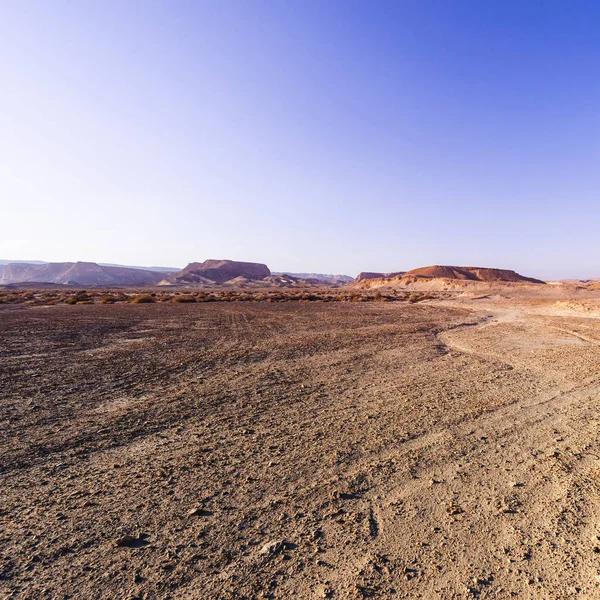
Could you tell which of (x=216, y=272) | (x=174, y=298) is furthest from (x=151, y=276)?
(x=174, y=298)

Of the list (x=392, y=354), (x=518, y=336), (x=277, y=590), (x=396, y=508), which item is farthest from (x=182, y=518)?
(x=518, y=336)

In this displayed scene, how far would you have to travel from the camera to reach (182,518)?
3904 mm

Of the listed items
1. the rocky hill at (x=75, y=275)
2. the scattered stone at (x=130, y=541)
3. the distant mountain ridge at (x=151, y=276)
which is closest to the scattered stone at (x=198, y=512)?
the scattered stone at (x=130, y=541)

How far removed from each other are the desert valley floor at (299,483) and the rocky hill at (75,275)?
180797 millimetres

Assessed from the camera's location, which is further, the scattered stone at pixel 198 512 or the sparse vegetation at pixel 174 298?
the sparse vegetation at pixel 174 298

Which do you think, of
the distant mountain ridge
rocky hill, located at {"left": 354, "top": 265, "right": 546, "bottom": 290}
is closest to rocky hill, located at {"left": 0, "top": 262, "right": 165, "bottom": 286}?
the distant mountain ridge

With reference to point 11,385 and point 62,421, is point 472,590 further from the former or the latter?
point 11,385

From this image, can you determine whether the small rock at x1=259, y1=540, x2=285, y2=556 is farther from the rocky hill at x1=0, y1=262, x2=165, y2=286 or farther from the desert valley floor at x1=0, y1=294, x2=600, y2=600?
the rocky hill at x1=0, y1=262, x2=165, y2=286

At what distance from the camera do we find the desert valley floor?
125 inches

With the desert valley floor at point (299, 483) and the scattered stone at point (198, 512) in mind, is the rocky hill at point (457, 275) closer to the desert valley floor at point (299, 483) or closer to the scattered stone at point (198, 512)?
the desert valley floor at point (299, 483)

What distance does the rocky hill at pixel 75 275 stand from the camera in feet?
584

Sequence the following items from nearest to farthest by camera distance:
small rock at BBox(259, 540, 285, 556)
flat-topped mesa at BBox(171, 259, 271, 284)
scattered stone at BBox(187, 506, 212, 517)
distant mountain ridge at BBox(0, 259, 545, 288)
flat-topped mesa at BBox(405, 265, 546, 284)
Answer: small rock at BBox(259, 540, 285, 556), scattered stone at BBox(187, 506, 212, 517), flat-topped mesa at BBox(405, 265, 546, 284), distant mountain ridge at BBox(0, 259, 545, 288), flat-topped mesa at BBox(171, 259, 271, 284)

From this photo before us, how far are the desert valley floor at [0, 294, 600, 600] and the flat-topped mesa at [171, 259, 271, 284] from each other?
14160 centimetres

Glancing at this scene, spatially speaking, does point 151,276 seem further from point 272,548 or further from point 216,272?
point 272,548
